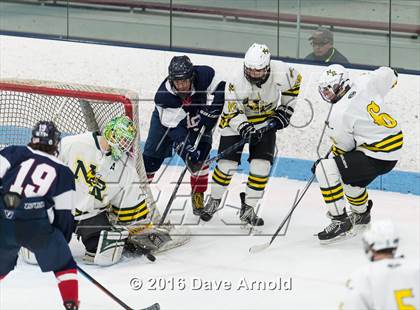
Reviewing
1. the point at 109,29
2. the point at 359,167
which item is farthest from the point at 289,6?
the point at 359,167

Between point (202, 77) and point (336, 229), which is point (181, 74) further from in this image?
point (336, 229)

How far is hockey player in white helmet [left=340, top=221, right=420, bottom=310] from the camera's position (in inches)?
143

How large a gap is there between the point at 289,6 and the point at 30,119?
1.93m

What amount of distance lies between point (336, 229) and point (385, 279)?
2.38 m

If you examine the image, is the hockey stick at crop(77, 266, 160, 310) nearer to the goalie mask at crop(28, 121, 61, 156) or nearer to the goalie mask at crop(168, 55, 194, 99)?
the goalie mask at crop(28, 121, 61, 156)

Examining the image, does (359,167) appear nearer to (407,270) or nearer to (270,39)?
(270,39)

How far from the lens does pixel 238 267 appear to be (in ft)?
18.6

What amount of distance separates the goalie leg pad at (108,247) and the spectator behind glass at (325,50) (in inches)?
77.1

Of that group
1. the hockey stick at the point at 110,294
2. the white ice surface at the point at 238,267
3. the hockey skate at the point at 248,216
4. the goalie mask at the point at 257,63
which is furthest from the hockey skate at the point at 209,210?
the hockey stick at the point at 110,294

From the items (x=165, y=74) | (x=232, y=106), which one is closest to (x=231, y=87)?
(x=232, y=106)

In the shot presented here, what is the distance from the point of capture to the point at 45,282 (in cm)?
543

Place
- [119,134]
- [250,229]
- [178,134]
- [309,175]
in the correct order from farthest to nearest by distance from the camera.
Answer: [309,175]
[250,229]
[178,134]
[119,134]

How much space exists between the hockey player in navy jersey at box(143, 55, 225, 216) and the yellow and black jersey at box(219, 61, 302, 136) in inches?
3.3

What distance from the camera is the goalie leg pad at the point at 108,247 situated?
5590 mm
